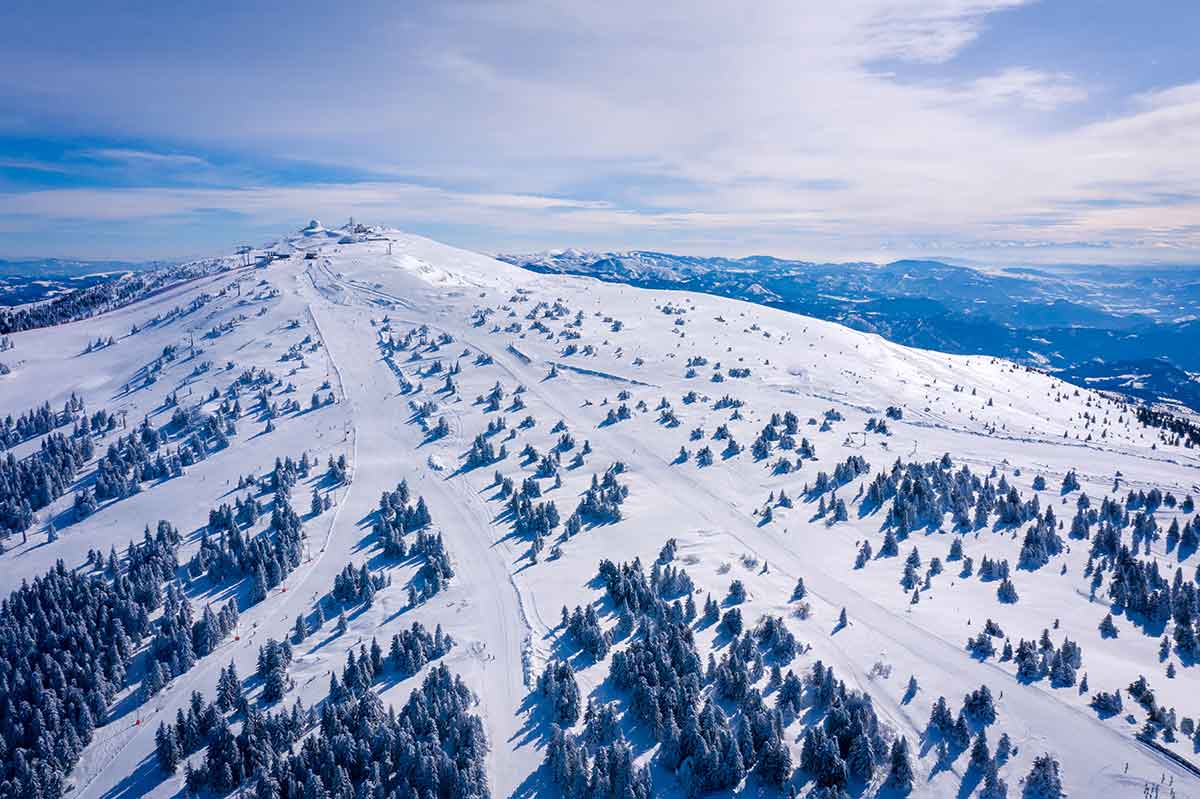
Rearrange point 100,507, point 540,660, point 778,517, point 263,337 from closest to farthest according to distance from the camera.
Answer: point 540,660 < point 778,517 < point 100,507 < point 263,337

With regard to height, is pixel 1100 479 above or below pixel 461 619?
above

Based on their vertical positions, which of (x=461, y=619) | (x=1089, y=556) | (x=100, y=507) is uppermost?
(x=1089, y=556)

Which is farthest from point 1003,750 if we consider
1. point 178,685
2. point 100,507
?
point 100,507

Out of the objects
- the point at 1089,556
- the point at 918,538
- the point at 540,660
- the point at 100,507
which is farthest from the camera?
the point at 100,507

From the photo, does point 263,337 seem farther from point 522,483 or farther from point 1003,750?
point 1003,750

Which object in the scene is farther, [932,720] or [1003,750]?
[932,720]

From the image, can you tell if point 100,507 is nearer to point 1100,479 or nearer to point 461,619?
point 461,619
